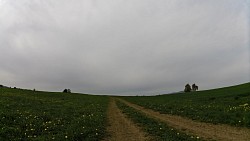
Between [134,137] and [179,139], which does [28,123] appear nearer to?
[134,137]

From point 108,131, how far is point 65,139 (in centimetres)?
421

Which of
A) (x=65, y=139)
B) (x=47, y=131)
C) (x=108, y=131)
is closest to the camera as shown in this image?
(x=65, y=139)

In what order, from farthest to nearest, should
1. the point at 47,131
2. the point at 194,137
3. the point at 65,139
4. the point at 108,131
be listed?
the point at 108,131 → the point at 47,131 → the point at 194,137 → the point at 65,139

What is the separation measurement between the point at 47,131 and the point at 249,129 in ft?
44.1

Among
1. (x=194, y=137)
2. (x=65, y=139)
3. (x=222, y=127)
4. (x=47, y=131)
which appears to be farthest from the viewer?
(x=222, y=127)

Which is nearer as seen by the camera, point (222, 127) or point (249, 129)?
point (249, 129)

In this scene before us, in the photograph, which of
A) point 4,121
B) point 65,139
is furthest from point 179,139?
point 4,121

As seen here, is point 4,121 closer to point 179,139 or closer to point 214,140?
point 179,139

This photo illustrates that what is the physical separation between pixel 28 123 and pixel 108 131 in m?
5.61

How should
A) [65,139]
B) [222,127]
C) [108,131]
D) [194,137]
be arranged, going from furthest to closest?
[222,127], [108,131], [194,137], [65,139]

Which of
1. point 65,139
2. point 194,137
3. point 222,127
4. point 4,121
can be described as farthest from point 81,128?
point 222,127

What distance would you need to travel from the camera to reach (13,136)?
14.7m

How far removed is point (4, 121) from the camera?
1866 centimetres

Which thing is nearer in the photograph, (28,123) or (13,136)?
(13,136)
